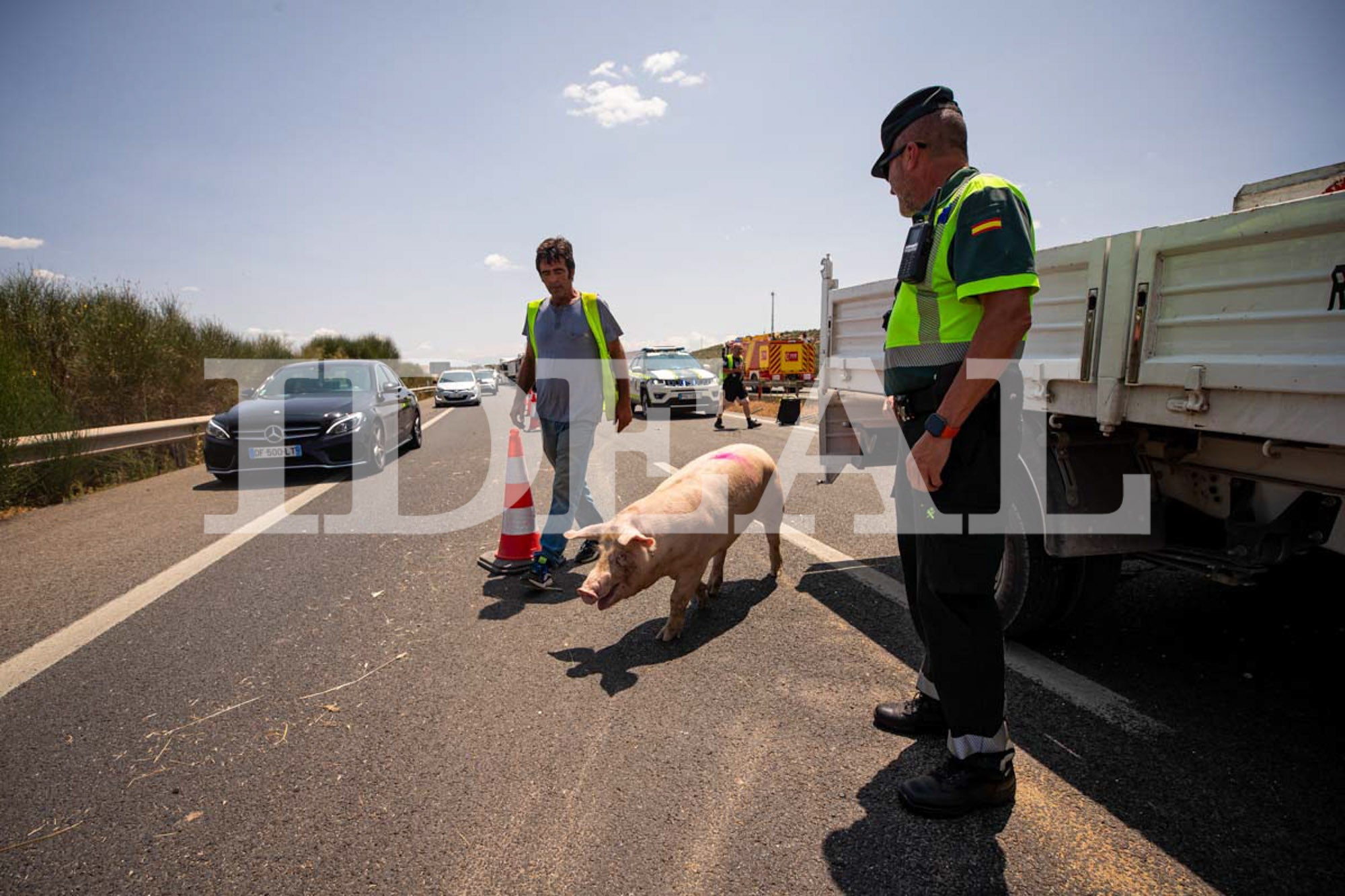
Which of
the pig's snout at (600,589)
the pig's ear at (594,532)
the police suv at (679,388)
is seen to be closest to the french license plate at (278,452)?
the pig's ear at (594,532)

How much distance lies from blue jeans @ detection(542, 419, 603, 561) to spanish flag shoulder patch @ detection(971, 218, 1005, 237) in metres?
3.16

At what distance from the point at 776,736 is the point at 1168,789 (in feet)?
4.53

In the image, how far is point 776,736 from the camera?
8.71 ft

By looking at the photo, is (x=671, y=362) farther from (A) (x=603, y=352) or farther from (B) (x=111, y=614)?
(B) (x=111, y=614)

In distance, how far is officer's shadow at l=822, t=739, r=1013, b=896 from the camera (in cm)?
190

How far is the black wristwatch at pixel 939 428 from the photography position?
2.06 m

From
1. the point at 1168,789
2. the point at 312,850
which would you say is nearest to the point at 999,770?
the point at 1168,789

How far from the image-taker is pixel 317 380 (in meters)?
9.73

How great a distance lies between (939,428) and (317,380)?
993 centimetres

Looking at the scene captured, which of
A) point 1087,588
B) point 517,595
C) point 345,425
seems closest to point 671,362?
point 345,425

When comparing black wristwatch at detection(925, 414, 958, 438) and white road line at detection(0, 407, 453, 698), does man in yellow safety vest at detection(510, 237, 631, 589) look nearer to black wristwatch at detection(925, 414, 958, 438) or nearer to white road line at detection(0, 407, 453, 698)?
white road line at detection(0, 407, 453, 698)

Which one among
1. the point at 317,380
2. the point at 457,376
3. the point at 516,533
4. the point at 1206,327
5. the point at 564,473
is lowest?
the point at 516,533

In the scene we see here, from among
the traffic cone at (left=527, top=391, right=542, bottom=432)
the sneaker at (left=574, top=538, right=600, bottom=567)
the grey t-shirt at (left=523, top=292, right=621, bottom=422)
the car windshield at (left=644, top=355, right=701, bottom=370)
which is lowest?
the sneaker at (left=574, top=538, right=600, bottom=567)

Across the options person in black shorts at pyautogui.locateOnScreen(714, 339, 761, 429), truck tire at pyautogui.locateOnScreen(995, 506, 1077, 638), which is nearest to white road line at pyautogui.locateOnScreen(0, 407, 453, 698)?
truck tire at pyautogui.locateOnScreen(995, 506, 1077, 638)
